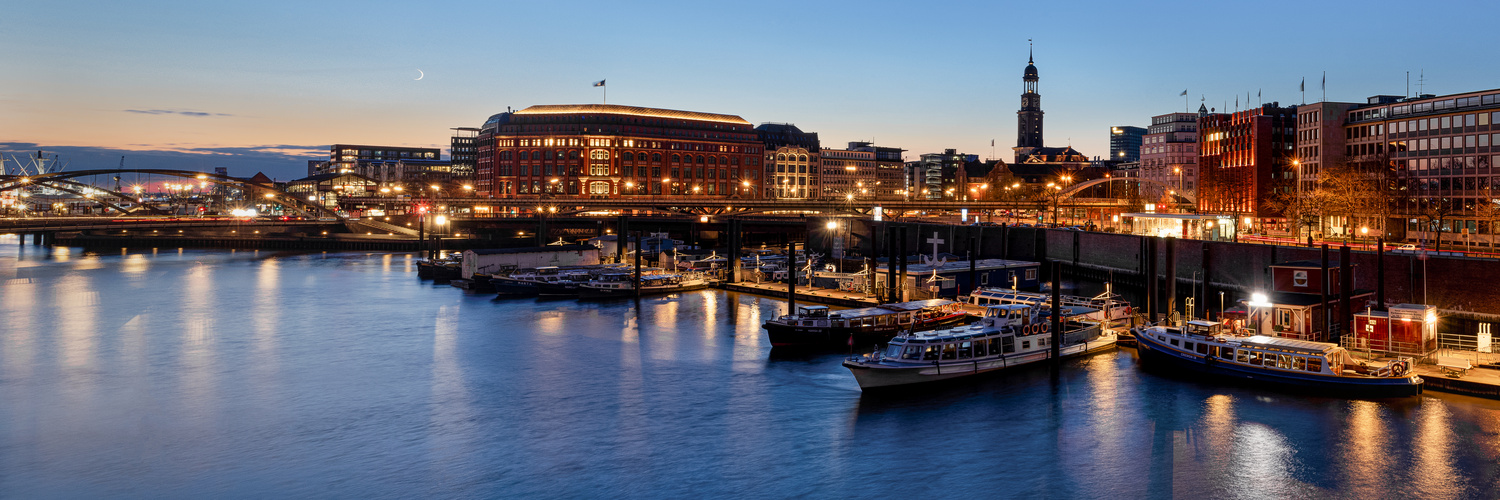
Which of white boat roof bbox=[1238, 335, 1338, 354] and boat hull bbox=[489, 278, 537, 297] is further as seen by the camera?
boat hull bbox=[489, 278, 537, 297]

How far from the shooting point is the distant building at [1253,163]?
122250 millimetres

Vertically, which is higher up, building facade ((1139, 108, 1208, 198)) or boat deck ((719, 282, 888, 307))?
building facade ((1139, 108, 1208, 198))

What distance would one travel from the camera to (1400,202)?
9125 centimetres

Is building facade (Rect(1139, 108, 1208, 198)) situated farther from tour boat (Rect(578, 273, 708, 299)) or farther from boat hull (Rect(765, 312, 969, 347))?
boat hull (Rect(765, 312, 969, 347))

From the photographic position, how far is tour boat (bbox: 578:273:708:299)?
231 ft

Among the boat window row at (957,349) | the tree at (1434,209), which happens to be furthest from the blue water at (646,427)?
the tree at (1434,209)

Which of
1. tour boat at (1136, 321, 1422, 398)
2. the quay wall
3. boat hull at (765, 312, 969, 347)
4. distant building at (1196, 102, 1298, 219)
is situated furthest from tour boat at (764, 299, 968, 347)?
distant building at (1196, 102, 1298, 219)

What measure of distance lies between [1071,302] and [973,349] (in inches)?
623

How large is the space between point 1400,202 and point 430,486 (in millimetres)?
97771

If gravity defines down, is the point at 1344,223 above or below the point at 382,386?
above

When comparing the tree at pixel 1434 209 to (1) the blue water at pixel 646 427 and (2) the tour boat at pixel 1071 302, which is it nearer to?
(2) the tour boat at pixel 1071 302

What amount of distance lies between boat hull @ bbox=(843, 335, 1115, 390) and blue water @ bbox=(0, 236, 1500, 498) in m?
0.58

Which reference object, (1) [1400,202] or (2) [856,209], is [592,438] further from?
(2) [856,209]

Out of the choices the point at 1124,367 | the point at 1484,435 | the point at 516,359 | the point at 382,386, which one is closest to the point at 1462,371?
the point at 1484,435
